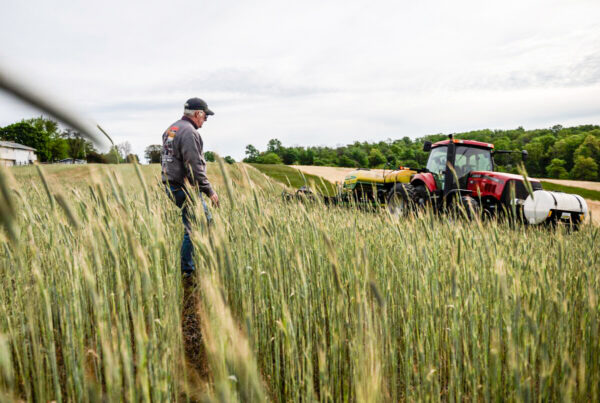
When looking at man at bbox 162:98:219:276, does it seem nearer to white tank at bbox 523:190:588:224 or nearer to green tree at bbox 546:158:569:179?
white tank at bbox 523:190:588:224

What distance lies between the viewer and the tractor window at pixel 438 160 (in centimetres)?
725

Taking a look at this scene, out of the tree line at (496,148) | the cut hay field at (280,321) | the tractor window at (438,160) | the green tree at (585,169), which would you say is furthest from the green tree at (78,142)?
the green tree at (585,169)

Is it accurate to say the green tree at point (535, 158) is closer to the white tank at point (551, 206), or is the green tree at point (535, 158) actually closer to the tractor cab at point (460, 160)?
A: the tractor cab at point (460, 160)

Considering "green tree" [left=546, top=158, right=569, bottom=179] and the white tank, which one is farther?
"green tree" [left=546, top=158, right=569, bottom=179]

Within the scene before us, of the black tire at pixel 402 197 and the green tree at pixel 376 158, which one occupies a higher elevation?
the green tree at pixel 376 158

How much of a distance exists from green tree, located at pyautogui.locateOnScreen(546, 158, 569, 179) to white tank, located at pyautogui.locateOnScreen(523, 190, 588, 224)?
4418 cm

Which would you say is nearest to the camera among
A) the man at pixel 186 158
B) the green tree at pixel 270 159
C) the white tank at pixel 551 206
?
the man at pixel 186 158

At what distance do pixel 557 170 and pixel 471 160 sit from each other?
4422 centimetres

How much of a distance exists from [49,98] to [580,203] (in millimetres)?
7353

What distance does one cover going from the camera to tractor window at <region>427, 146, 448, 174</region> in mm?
7254

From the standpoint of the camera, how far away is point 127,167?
592 inches

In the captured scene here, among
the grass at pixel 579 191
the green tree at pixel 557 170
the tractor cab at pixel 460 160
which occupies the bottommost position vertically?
the grass at pixel 579 191

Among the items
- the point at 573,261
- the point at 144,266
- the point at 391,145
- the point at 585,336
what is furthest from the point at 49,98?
the point at 391,145

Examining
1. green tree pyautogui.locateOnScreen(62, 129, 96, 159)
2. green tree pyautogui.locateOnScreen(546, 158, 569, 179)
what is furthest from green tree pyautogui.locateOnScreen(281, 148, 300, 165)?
green tree pyautogui.locateOnScreen(62, 129, 96, 159)
